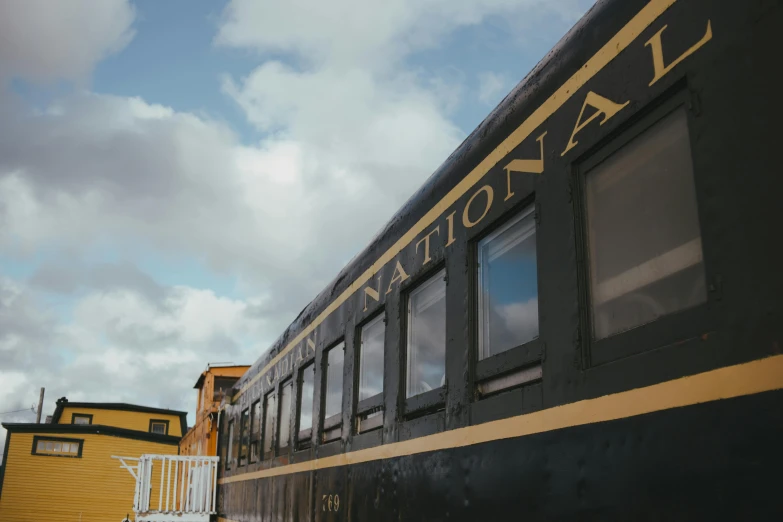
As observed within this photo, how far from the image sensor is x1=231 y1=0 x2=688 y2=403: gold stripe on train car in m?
2.63

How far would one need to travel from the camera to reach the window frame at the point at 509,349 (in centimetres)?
310

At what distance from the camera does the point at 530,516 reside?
9.34ft

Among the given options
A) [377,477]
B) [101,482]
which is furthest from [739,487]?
[101,482]

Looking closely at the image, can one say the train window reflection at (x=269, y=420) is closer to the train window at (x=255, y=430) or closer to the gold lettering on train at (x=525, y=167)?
the train window at (x=255, y=430)

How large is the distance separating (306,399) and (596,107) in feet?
15.6

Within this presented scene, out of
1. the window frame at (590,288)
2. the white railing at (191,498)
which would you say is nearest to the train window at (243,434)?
the white railing at (191,498)

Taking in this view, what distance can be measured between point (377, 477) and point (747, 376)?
10.1 feet

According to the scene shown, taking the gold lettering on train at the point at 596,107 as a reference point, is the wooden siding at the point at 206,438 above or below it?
below

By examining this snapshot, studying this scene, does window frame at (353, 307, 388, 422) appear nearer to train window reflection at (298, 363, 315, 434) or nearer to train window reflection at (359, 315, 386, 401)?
train window reflection at (359, 315, 386, 401)

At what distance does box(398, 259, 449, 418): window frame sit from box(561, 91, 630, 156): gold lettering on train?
48.6 inches

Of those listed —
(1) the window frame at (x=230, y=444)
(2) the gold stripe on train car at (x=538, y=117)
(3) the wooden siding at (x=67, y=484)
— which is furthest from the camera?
(3) the wooden siding at (x=67, y=484)

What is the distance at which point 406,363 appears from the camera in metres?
4.57

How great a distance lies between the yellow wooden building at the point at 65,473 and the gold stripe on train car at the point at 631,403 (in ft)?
76.7

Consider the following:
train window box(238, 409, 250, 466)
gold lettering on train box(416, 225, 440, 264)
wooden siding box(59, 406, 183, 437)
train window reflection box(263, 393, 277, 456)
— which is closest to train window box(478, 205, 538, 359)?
gold lettering on train box(416, 225, 440, 264)
